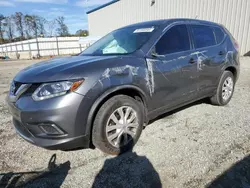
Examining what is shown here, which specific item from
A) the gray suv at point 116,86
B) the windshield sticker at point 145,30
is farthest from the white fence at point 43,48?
the gray suv at point 116,86

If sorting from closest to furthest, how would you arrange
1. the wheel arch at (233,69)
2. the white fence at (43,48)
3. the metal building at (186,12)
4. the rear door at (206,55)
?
1. the rear door at (206,55)
2. the wheel arch at (233,69)
3. the metal building at (186,12)
4. the white fence at (43,48)

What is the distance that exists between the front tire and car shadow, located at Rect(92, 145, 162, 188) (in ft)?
0.57

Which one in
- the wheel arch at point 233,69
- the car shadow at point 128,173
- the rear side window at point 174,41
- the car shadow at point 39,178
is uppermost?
the rear side window at point 174,41

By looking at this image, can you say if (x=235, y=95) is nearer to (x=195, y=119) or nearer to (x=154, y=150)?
(x=195, y=119)

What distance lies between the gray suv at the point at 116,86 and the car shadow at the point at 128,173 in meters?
0.18

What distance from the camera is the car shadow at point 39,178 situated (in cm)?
225

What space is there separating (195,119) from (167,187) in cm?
193

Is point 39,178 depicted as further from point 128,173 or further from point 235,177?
point 235,177

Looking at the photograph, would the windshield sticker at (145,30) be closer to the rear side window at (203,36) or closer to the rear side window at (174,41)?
the rear side window at (174,41)

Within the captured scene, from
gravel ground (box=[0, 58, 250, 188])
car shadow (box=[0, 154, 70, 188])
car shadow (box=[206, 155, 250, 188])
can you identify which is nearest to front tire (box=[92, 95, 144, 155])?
gravel ground (box=[0, 58, 250, 188])

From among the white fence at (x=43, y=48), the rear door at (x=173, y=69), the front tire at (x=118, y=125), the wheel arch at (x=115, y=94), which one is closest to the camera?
the wheel arch at (x=115, y=94)

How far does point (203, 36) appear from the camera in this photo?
3916mm

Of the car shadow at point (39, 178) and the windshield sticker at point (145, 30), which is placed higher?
the windshield sticker at point (145, 30)

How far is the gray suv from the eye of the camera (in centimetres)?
232
